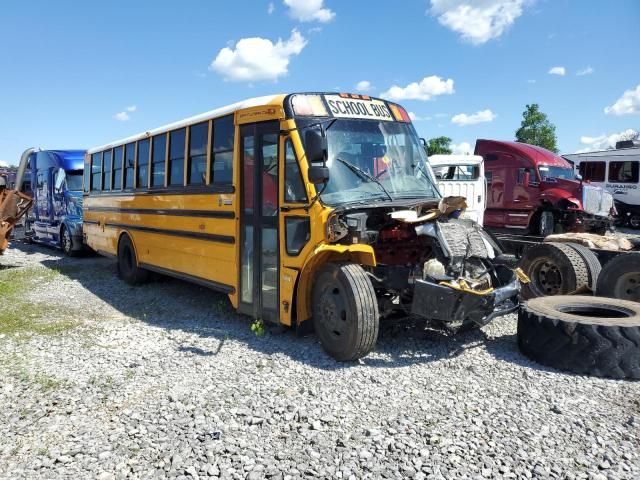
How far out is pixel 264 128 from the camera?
566 centimetres

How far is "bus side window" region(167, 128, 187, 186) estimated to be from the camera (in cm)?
726

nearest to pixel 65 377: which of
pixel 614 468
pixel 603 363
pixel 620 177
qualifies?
pixel 614 468

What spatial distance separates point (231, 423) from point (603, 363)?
10.1 feet

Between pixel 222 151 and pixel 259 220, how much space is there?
1.12 m

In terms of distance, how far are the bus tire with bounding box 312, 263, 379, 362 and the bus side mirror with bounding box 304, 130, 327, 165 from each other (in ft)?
3.32

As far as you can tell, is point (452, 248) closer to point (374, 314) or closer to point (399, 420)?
point (374, 314)

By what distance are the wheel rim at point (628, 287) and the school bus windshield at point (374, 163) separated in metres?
2.40

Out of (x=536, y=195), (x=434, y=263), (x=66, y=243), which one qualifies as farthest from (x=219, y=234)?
(x=536, y=195)

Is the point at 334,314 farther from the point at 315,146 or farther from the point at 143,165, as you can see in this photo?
the point at 143,165

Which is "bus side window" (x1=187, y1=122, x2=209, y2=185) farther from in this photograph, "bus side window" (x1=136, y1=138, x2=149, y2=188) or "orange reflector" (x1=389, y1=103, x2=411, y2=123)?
"orange reflector" (x1=389, y1=103, x2=411, y2=123)

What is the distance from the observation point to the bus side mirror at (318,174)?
4.90 metres

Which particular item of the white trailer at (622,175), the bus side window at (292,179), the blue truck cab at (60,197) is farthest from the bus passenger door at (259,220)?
the white trailer at (622,175)

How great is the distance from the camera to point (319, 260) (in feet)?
17.3

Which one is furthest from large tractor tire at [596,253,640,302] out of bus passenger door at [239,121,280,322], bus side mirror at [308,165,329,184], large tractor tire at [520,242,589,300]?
bus passenger door at [239,121,280,322]
